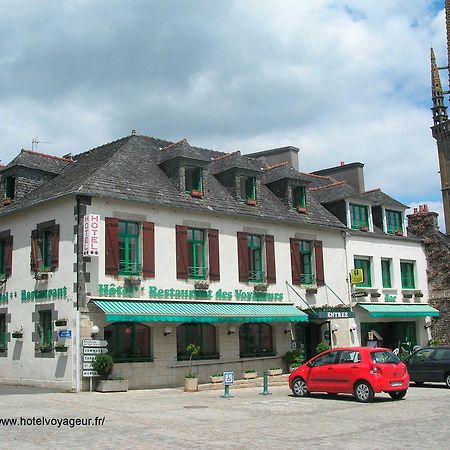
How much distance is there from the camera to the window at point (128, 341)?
2331cm

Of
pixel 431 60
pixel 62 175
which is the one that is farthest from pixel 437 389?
pixel 431 60

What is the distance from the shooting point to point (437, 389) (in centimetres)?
2247

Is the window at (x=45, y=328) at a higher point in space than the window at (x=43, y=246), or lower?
lower

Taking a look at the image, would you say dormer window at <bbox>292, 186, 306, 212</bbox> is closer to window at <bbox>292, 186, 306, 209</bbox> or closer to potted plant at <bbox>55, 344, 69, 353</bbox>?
window at <bbox>292, 186, 306, 209</bbox>

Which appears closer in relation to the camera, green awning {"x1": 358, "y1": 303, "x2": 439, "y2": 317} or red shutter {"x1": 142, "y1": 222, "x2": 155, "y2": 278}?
red shutter {"x1": 142, "y1": 222, "x2": 155, "y2": 278}

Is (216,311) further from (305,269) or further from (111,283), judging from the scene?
(305,269)

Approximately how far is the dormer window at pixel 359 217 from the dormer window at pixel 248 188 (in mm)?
6293

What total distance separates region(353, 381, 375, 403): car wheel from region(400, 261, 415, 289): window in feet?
57.7

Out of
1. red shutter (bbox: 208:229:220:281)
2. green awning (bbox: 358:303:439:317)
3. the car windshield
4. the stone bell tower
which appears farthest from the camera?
the stone bell tower

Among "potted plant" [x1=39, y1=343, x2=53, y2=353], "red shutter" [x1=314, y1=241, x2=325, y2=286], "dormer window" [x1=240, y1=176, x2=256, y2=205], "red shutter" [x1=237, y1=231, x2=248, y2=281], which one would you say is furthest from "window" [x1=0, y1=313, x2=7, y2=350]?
"red shutter" [x1=314, y1=241, x2=325, y2=286]

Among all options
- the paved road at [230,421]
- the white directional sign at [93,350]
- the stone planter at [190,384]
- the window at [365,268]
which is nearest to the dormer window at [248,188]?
the window at [365,268]

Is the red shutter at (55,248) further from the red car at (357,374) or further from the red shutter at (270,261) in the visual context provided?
the red car at (357,374)

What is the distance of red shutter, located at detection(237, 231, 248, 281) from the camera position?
89.8 feet

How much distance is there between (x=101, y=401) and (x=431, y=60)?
277 ft
